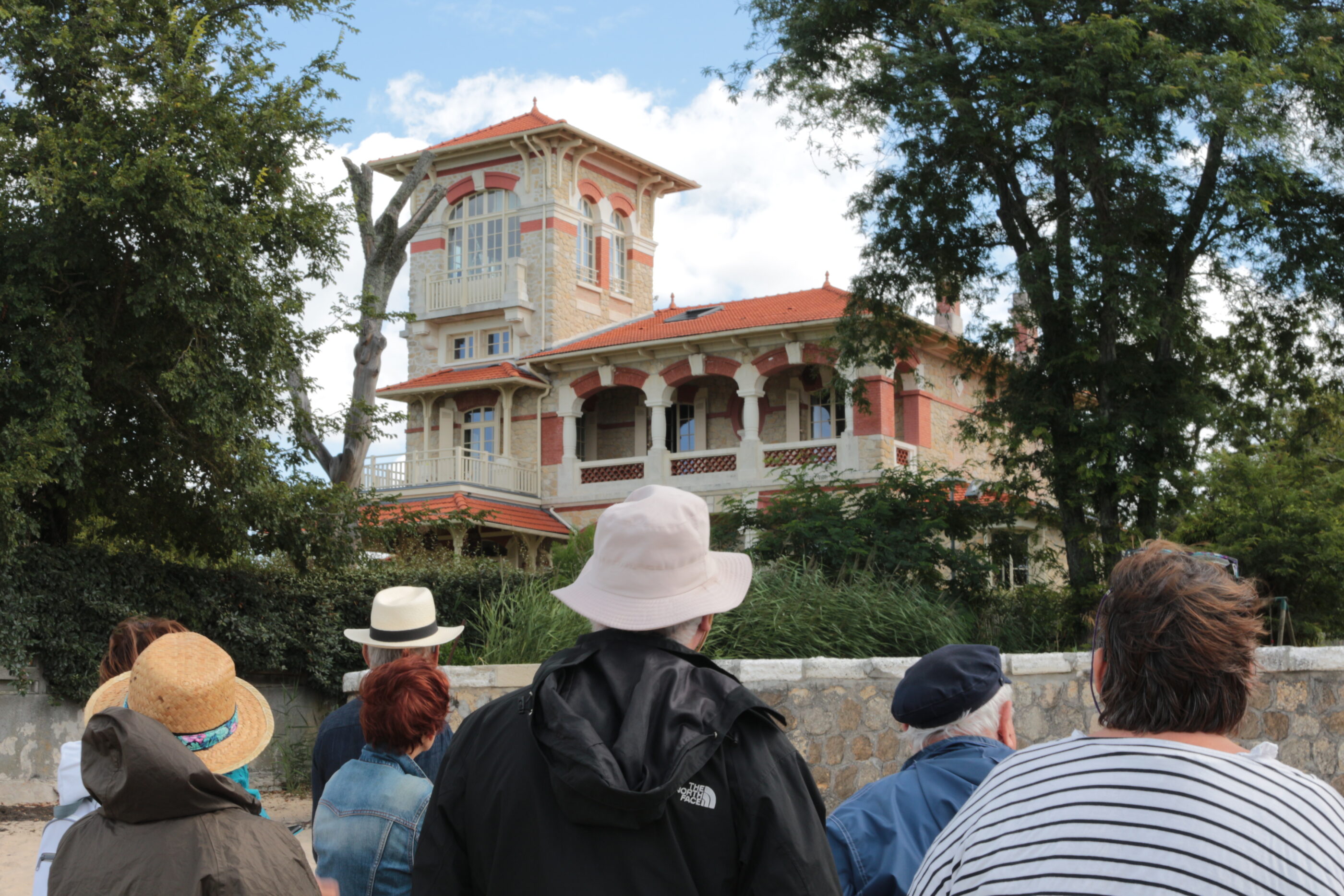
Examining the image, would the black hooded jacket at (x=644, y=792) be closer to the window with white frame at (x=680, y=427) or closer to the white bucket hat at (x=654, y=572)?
the white bucket hat at (x=654, y=572)

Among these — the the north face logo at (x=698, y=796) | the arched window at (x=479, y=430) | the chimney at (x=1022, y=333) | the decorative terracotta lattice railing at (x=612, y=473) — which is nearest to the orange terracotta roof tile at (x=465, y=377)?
the arched window at (x=479, y=430)

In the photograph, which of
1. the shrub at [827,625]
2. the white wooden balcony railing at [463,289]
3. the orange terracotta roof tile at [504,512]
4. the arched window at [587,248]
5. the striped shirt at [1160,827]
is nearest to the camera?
the striped shirt at [1160,827]

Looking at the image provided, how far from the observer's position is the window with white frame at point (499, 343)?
102ft

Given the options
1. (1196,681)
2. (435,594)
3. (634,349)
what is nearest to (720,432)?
(634,349)

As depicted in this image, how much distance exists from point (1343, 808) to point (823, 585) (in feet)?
30.1

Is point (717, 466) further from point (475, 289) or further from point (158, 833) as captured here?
point (158, 833)

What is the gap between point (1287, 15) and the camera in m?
13.8

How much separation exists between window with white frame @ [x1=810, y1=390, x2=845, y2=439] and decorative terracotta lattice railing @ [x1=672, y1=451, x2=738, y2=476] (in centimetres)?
228

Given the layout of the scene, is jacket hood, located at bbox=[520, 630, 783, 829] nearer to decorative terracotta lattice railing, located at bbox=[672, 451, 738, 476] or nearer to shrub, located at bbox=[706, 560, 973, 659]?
shrub, located at bbox=[706, 560, 973, 659]

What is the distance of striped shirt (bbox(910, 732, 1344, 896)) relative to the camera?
1668mm

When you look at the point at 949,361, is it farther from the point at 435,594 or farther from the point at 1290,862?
the point at 1290,862

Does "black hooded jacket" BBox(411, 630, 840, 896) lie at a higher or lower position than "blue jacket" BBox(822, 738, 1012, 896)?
higher

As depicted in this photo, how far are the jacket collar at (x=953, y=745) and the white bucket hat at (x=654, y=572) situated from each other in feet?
3.13

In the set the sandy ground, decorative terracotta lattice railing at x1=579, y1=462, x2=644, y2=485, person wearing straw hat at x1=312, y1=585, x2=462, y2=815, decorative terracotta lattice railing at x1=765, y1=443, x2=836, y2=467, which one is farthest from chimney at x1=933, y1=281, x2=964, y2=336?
person wearing straw hat at x1=312, y1=585, x2=462, y2=815
